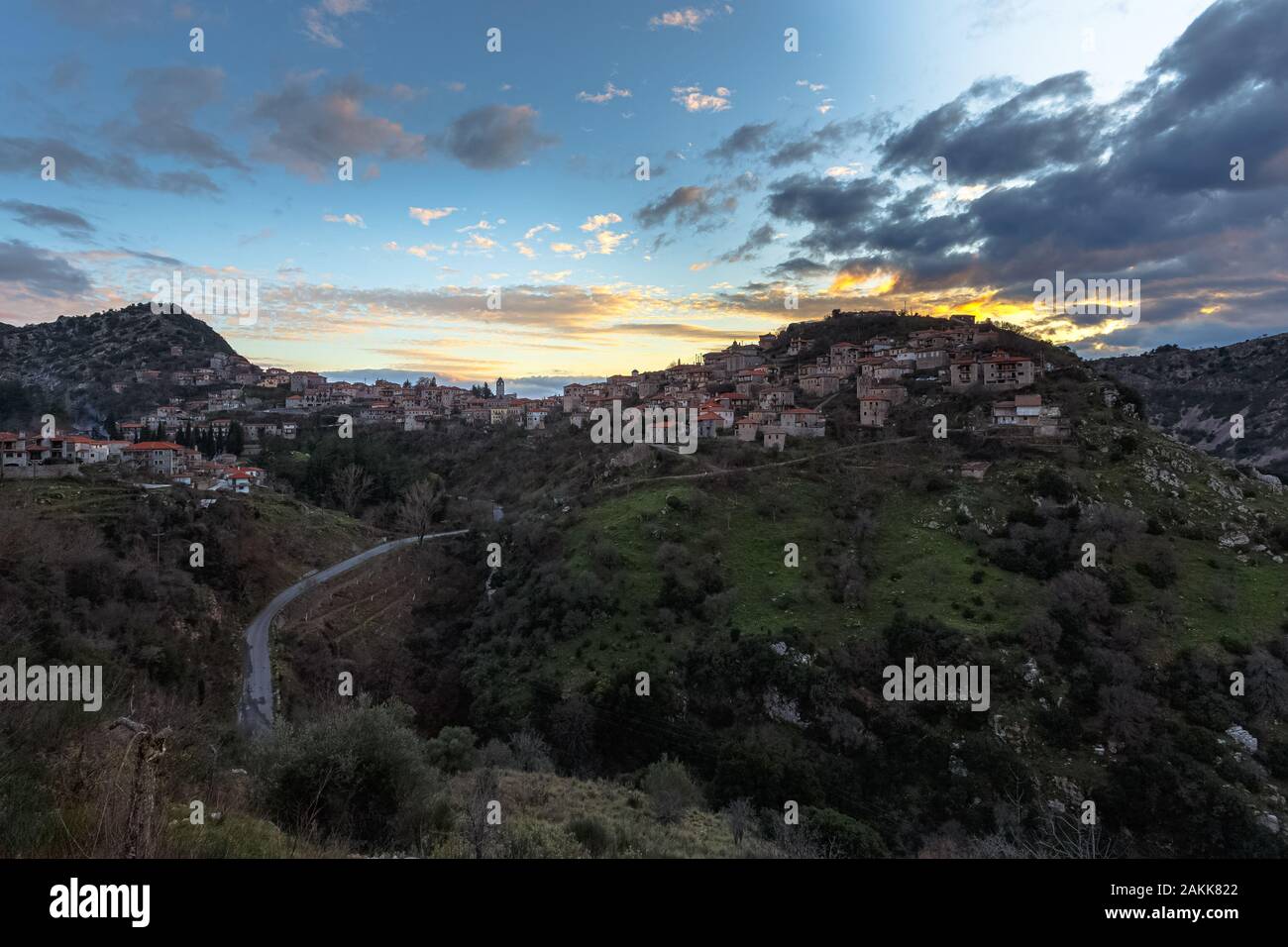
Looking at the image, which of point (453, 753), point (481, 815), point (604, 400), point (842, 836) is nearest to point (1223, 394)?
point (604, 400)

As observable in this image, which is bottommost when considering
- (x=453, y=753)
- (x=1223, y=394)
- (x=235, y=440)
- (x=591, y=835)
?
(x=453, y=753)

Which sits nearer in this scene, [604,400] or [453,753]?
[453,753]

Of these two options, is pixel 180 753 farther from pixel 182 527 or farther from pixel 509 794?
pixel 182 527

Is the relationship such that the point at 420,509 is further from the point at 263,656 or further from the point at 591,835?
the point at 591,835

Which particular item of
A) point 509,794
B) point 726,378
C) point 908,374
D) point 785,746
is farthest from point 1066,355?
point 509,794

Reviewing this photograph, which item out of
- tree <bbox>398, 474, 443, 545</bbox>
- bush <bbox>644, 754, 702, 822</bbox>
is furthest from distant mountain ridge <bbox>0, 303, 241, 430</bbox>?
bush <bbox>644, 754, 702, 822</bbox>

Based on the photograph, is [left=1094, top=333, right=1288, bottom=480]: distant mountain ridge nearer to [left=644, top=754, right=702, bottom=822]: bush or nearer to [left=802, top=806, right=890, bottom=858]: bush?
[left=802, top=806, right=890, bottom=858]: bush
